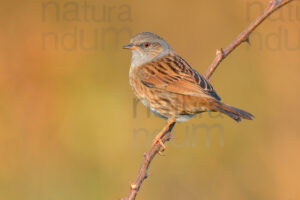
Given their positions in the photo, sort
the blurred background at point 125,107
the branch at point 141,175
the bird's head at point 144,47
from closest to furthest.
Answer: the branch at point 141,175
the bird's head at point 144,47
the blurred background at point 125,107

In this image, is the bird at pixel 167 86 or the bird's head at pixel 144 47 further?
the bird's head at pixel 144 47

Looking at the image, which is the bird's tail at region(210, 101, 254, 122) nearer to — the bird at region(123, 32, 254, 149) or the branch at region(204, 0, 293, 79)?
the bird at region(123, 32, 254, 149)

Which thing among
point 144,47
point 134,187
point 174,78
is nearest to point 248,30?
point 174,78

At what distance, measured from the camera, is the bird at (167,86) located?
4.12 m

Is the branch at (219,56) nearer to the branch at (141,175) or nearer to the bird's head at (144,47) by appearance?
the branch at (141,175)

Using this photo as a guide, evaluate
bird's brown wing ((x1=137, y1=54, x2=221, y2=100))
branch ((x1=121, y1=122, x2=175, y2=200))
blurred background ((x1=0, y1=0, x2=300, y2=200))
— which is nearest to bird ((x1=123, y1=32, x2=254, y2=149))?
bird's brown wing ((x1=137, y1=54, x2=221, y2=100))

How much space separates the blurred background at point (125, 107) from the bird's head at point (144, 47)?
1023 mm

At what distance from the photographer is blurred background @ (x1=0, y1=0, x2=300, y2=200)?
5.25m

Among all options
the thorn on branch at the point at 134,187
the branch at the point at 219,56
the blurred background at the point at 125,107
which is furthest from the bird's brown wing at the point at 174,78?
the thorn on branch at the point at 134,187

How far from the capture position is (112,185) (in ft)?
17.1

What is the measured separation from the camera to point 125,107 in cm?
596

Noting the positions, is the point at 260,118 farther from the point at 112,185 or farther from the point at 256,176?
the point at 112,185

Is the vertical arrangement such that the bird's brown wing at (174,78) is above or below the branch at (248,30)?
below

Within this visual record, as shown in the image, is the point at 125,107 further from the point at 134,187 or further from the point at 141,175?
the point at 134,187
